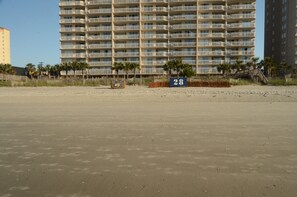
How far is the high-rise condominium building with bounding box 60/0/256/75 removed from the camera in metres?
81.4

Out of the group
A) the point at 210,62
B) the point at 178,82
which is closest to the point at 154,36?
the point at 210,62

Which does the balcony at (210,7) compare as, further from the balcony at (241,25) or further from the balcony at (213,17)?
the balcony at (241,25)

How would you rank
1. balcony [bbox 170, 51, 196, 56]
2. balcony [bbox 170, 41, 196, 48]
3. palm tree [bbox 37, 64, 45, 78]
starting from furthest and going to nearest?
palm tree [bbox 37, 64, 45, 78], balcony [bbox 170, 51, 196, 56], balcony [bbox 170, 41, 196, 48]

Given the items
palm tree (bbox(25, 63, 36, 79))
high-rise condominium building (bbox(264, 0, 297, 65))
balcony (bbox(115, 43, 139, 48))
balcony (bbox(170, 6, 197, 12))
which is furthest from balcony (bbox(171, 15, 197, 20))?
palm tree (bbox(25, 63, 36, 79))

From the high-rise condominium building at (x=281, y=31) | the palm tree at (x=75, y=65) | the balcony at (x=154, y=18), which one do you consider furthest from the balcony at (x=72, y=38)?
the high-rise condominium building at (x=281, y=31)

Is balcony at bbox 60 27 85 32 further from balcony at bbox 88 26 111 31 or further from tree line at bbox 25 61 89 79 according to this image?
tree line at bbox 25 61 89 79

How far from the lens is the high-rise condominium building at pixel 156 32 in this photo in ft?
267

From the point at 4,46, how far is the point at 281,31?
460 feet

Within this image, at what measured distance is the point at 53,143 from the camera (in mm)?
6664

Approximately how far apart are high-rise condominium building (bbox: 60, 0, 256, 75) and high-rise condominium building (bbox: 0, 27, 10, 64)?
8500cm

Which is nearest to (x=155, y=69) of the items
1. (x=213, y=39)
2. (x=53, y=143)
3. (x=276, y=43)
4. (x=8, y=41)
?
(x=213, y=39)

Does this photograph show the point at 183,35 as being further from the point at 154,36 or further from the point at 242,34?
the point at 242,34

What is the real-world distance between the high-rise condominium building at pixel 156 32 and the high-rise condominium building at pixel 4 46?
279ft

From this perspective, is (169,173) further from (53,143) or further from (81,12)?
(81,12)
